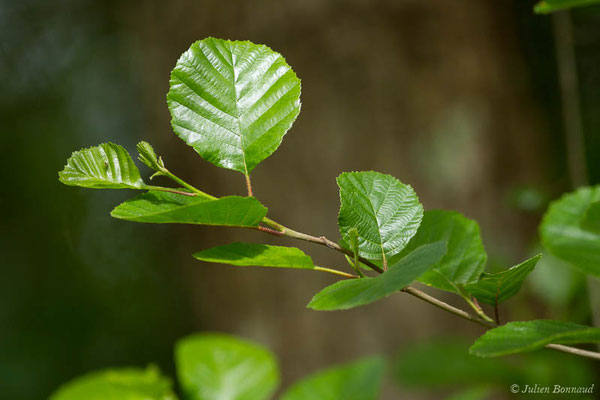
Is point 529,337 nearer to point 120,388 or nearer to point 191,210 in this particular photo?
point 191,210

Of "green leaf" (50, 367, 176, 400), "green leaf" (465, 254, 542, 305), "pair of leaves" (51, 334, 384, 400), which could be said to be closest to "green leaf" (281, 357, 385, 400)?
"pair of leaves" (51, 334, 384, 400)

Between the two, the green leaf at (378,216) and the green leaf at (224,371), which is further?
the green leaf at (224,371)

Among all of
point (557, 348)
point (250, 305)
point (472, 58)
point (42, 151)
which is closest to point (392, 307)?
point (250, 305)

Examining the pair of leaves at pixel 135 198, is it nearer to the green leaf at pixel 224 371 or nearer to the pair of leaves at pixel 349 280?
the pair of leaves at pixel 349 280

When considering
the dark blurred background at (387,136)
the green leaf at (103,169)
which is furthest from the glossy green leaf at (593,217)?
the dark blurred background at (387,136)

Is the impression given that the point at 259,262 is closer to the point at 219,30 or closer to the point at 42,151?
the point at 219,30

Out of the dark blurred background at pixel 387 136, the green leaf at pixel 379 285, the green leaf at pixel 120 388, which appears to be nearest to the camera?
the green leaf at pixel 379 285
